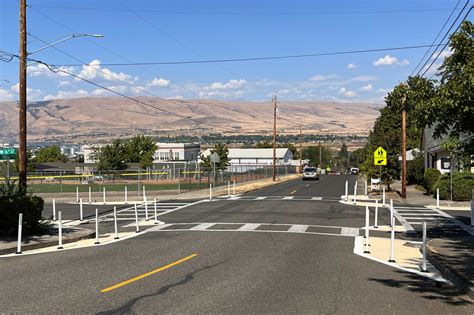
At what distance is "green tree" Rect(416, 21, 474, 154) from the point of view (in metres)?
11.9

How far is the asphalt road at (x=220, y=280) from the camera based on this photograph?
314 inches

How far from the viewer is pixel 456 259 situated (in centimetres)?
1198

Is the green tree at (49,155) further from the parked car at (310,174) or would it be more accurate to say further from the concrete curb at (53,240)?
the concrete curb at (53,240)

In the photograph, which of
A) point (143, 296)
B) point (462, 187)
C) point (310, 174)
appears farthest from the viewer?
point (310, 174)

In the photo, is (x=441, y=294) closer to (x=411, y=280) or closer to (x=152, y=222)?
(x=411, y=280)

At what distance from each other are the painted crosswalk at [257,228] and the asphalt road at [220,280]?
5.02 feet

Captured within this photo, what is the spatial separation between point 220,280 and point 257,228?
9110 mm

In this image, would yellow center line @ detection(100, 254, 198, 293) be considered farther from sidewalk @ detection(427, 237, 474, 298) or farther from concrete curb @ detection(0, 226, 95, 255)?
sidewalk @ detection(427, 237, 474, 298)

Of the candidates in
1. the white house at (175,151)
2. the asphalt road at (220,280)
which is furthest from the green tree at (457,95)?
the white house at (175,151)

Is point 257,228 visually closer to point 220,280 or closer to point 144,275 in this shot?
point 144,275

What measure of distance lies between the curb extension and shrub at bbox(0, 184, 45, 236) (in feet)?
36.5

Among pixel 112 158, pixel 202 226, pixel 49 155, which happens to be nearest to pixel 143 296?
pixel 202 226

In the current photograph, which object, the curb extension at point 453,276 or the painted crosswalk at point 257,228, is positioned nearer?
the curb extension at point 453,276

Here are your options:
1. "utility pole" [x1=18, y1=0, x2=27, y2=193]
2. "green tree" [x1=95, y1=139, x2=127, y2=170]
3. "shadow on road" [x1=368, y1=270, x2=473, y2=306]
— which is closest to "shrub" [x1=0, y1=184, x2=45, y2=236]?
"utility pole" [x1=18, y1=0, x2=27, y2=193]
